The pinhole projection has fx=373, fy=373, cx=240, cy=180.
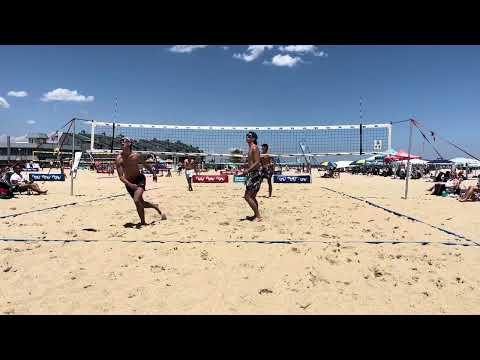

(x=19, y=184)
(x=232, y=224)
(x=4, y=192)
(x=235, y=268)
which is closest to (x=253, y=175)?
(x=232, y=224)

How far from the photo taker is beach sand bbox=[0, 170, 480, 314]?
8.61 ft

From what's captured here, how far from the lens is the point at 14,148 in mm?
62750

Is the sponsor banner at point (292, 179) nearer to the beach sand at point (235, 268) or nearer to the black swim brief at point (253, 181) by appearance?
the black swim brief at point (253, 181)

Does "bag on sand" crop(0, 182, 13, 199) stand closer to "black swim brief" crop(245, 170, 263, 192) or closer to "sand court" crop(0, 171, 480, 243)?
"sand court" crop(0, 171, 480, 243)

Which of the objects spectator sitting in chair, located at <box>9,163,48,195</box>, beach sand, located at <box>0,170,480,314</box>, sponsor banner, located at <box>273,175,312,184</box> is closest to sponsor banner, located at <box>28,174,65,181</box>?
spectator sitting in chair, located at <box>9,163,48,195</box>

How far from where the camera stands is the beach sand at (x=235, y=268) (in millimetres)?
2623

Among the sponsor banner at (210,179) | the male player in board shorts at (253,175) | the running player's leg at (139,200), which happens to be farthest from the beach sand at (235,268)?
the sponsor banner at (210,179)

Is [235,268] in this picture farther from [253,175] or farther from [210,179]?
[210,179]

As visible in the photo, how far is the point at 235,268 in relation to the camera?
347 centimetres
